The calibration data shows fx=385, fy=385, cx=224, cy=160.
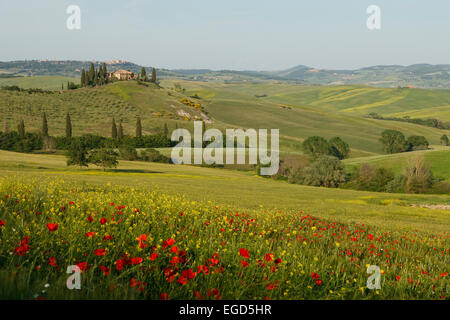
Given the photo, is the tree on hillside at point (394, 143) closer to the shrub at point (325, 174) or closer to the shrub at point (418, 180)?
the shrub at point (325, 174)

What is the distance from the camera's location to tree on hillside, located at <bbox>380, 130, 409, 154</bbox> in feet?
438

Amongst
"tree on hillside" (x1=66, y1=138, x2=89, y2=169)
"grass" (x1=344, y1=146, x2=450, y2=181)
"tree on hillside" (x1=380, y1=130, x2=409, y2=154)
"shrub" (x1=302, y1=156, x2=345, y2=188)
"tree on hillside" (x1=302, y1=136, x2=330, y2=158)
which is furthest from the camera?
"tree on hillside" (x1=380, y1=130, x2=409, y2=154)

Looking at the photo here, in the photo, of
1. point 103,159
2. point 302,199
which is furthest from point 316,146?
point 302,199

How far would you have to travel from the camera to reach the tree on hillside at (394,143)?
438 ft

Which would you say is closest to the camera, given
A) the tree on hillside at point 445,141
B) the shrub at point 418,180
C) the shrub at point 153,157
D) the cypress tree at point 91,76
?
the shrub at point 418,180

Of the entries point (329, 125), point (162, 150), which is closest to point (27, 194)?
point (162, 150)

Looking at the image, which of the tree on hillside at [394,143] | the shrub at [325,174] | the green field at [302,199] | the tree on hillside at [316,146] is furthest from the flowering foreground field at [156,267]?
the tree on hillside at [394,143]

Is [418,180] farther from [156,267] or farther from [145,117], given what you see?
[145,117]

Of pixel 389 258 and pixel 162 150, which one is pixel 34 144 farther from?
pixel 389 258

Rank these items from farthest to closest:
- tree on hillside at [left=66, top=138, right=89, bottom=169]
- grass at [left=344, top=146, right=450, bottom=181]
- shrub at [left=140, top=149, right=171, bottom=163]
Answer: shrub at [left=140, top=149, right=171, bottom=163] < grass at [left=344, top=146, right=450, bottom=181] < tree on hillside at [left=66, top=138, right=89, bottom=169]

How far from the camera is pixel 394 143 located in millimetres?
134250

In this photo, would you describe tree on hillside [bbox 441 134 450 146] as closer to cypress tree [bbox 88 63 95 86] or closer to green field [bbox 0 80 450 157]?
green field [bbox 0 80 450 157]

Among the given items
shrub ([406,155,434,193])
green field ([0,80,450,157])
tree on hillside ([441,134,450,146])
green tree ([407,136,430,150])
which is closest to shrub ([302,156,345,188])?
shrub ([406,155,434,193])

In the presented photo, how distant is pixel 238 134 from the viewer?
152m
